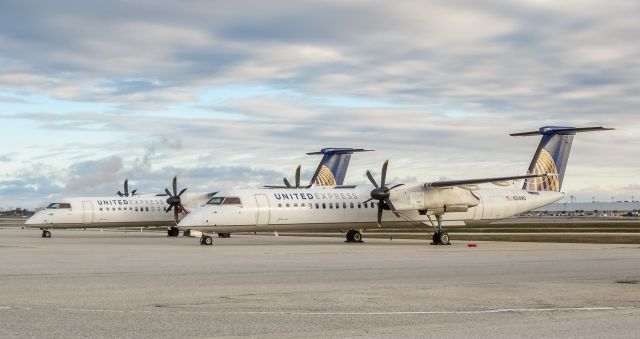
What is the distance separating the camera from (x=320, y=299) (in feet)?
54.5

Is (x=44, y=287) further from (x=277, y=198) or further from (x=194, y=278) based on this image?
(x=277, y=198)

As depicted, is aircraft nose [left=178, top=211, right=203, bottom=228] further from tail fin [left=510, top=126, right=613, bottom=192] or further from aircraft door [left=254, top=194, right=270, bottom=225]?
tail fin [left=510, top=126, right=613, bottom=192]

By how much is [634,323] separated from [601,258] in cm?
1887

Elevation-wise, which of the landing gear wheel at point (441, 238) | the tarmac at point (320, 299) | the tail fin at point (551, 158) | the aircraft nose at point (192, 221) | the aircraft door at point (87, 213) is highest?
the tail fin at point (551, 158)

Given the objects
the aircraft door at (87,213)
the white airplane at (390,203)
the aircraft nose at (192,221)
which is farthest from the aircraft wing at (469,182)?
the aircraft door at (87,213)

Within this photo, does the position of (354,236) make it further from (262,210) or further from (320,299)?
(320,299)

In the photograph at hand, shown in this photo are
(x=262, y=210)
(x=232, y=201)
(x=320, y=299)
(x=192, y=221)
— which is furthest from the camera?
(x=262, y=210)

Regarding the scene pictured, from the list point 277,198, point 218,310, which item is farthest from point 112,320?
point 277,198

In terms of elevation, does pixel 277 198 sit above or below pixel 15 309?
above

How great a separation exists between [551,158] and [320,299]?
40114mm

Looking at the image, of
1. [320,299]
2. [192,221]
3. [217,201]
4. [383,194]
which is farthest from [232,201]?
[320,299]

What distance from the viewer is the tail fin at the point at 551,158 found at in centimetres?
5334

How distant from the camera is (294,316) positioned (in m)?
13.9

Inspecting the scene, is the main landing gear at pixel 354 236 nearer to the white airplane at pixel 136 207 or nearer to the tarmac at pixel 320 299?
the white airplane at pixel 136 207
